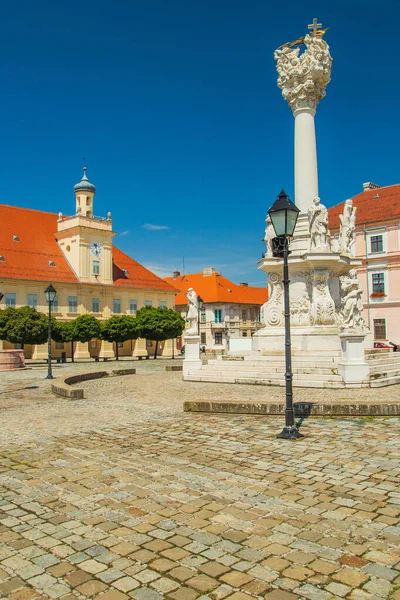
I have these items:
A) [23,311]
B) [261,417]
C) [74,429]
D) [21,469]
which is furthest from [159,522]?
[23,311]

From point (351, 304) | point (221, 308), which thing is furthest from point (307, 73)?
point (221, 308)

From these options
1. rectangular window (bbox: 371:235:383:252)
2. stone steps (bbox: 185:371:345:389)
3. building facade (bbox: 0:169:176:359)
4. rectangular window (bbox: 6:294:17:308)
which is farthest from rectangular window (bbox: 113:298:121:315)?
stone steps (bbox: 185:371:345:389)

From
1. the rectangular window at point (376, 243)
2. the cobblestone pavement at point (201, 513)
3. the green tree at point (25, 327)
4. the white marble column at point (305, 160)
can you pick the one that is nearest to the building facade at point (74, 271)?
the green tree at point (25, 327)

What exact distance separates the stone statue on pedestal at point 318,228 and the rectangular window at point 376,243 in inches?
1246

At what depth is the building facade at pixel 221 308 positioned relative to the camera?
225 ft

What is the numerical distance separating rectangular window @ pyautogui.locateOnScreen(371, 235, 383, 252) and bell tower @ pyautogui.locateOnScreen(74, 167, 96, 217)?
3039 cm

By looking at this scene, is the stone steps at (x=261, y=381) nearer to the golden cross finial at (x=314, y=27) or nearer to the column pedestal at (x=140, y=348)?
the golden cross finial at (x=314, y=27)

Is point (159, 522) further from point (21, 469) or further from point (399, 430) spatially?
point (399, 430)

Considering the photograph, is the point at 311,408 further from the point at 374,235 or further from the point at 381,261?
the point at 374,235

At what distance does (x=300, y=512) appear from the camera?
5.07 metres

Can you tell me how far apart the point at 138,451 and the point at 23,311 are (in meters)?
34.9

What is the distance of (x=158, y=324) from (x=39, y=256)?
1555 cm

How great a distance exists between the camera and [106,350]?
55656 mm

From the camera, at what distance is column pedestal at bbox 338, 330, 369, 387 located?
15.0 metres
